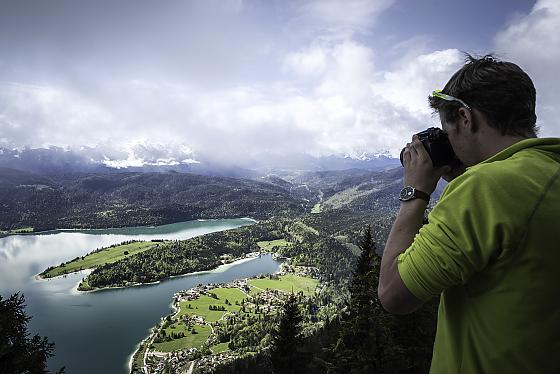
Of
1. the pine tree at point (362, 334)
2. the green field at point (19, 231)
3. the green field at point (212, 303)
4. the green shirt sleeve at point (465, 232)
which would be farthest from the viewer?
the green field at point (19, 231)

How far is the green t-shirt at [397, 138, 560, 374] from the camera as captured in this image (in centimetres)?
113

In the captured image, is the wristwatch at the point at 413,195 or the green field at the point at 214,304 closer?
the wristwatch at the point at 413,195

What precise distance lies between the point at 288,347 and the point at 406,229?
1955 cm

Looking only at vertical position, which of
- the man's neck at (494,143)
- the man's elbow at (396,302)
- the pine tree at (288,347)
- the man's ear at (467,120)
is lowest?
the pine tree at (288,347)

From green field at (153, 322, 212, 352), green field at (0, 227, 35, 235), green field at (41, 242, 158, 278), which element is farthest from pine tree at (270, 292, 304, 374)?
green field at (0, 227, 35, 235)

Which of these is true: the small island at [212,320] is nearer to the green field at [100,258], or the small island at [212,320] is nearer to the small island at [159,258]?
the small island at [159,258]

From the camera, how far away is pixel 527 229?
1126mm

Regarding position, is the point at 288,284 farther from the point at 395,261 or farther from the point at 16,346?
the point at 395,261

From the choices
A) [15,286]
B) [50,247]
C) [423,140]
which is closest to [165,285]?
[15,286]

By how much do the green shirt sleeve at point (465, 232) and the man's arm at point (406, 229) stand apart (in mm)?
124

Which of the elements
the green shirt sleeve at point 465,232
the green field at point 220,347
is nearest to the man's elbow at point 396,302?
the green shirt sleeve at point 465,232

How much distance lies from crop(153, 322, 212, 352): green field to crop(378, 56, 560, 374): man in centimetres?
7092

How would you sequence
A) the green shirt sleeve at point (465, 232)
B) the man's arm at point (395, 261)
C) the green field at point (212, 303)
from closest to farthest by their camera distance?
the green shirt sleeve at point (465, 232) → the man's arm at point (395, 261) → the green field at point (212, 303)

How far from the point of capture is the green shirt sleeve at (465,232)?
1.12m
